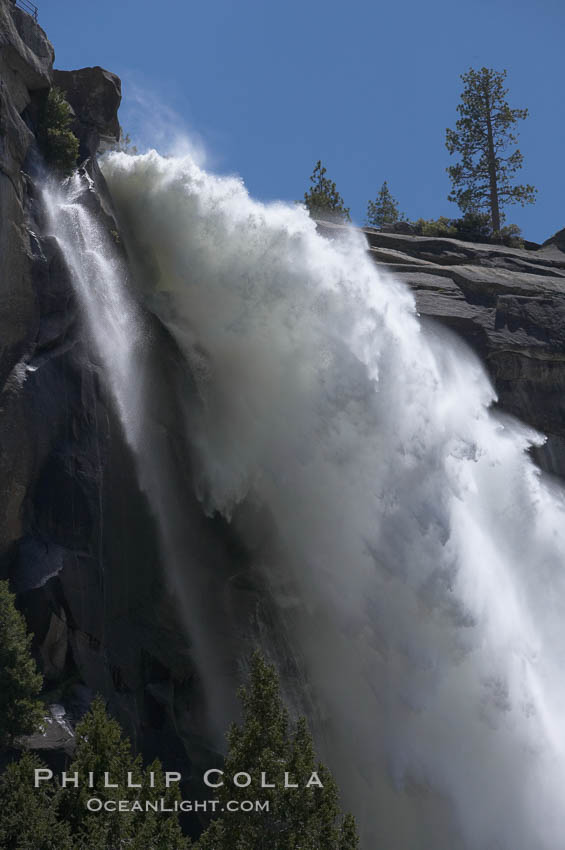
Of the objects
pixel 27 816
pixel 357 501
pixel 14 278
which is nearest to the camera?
pixel 27 816

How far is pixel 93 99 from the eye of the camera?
88.5 ft

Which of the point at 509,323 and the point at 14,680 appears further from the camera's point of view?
the point at 509,323

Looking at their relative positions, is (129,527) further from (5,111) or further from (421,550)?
(5,111)

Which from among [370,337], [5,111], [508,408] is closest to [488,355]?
[508,408]

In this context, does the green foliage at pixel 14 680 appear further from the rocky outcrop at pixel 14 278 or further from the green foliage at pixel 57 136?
the green foliage at pixel 57 136

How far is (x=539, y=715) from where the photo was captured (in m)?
25.0

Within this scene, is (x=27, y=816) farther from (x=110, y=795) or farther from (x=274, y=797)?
(x=274, y=797)

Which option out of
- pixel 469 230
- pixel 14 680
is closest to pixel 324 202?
pixel 469 230

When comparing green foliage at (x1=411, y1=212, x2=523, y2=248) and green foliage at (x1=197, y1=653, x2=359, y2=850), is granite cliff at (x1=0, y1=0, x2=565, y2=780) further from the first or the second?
green foliage at (x1=411, y1=212, x2=523, y2=248)

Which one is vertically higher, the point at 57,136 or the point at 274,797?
the point at 57,136

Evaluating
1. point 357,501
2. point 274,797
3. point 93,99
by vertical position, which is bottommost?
point 274,797

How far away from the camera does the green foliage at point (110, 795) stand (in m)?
15.6

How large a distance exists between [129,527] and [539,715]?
10.8 metres

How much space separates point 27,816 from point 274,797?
363 cm
